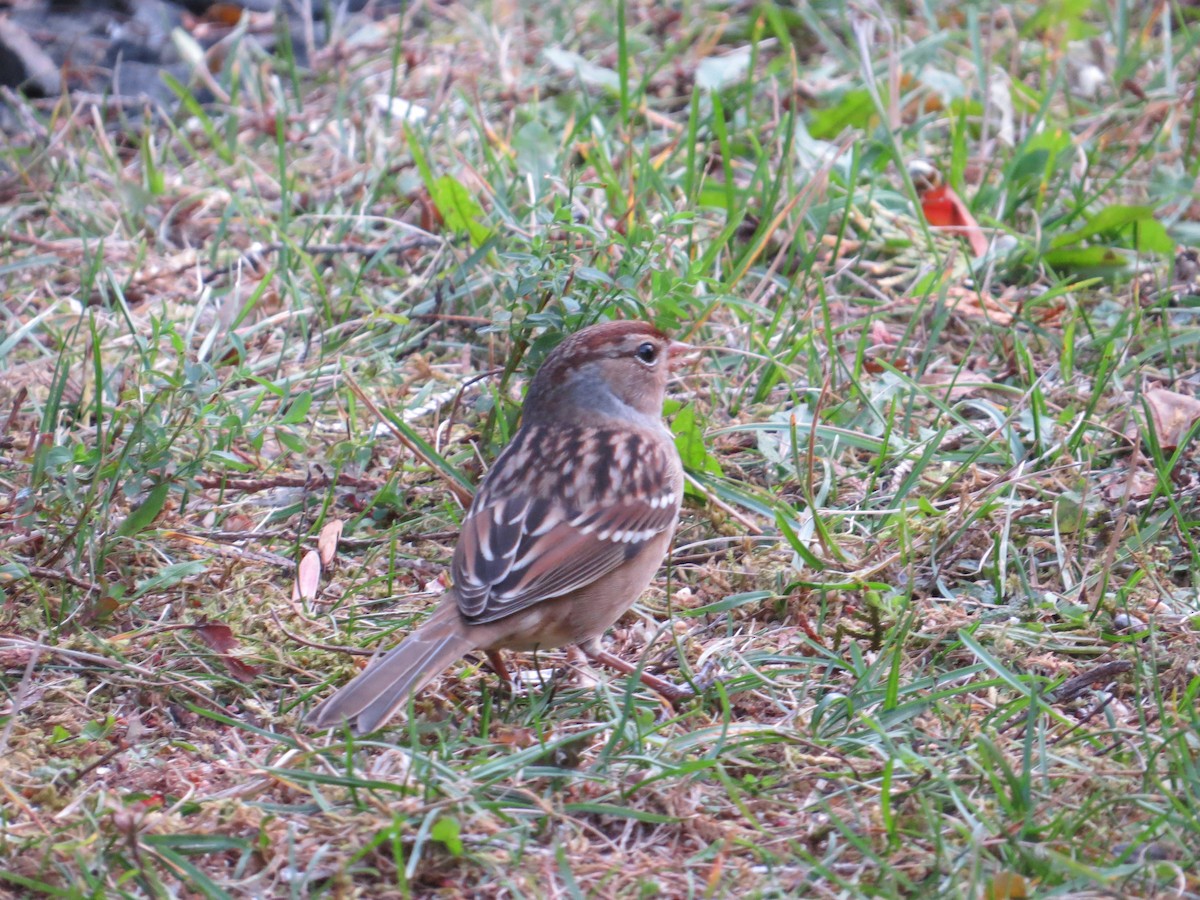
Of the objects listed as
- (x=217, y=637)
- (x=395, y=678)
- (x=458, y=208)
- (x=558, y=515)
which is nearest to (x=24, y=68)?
(x=458, y=208)

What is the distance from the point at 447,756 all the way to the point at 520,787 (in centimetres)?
20

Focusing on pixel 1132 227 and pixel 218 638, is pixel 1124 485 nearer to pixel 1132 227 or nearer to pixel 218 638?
pixel 1132 227

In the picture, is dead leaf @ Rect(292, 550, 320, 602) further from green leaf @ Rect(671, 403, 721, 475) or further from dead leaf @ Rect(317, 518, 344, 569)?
green leaf @ Rect(671, 403, 721, 475)

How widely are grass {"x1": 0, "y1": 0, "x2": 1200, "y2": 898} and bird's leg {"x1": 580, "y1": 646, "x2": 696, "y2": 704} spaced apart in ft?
0.21

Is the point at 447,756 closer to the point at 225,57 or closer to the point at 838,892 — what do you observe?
the point at 838,892

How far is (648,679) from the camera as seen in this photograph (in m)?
3.96

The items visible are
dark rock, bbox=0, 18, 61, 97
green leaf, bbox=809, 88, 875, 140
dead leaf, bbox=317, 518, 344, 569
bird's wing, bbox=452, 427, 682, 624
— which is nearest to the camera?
bird's wing, bbox=452, 427, 682, 624

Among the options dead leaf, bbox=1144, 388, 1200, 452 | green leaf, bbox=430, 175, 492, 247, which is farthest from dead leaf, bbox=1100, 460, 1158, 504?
green leaf, bbox=430, 175, 492, 247

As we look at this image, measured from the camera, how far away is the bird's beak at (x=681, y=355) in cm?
497

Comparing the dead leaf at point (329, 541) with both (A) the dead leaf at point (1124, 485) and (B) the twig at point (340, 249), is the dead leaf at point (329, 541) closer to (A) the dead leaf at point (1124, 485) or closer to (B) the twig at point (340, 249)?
(B) the twig at point (340, 249)

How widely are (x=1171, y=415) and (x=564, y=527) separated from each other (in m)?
2.21

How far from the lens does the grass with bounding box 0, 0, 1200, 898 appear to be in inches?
130

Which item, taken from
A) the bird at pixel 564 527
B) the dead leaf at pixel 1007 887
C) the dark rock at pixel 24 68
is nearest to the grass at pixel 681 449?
the dead leaf at pixel 1007 887

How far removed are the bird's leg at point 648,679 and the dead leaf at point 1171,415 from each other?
1.90 m
